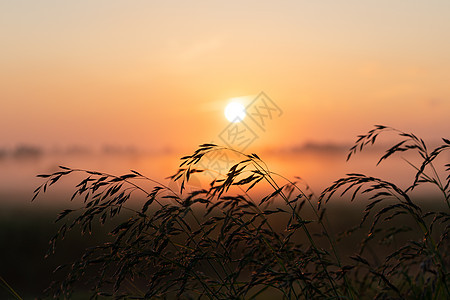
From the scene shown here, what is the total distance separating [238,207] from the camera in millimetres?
3018

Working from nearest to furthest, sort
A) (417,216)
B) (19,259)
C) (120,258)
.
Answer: (417,216) → (120,258) → (19,259)

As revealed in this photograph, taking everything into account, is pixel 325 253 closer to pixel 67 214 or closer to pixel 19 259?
pixel 67 214

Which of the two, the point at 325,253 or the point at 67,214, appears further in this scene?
the point at 67,214

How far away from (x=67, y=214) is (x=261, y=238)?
1.06 m

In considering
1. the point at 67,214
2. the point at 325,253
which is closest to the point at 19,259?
the point at 67,214

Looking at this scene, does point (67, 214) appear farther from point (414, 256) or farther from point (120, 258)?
point (414, 256)

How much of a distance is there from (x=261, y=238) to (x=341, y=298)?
508mm

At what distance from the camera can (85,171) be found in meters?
3.22

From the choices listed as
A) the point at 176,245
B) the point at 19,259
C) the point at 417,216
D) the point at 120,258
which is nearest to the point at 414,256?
the point at 417,216

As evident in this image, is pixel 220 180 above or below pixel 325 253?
above

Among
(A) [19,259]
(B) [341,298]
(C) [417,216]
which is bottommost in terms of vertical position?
(A) [19,259]

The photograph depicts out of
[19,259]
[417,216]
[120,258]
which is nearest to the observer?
[417,216]

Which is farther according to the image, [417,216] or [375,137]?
[375,137]

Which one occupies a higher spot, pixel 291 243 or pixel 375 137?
pixel 375 137
